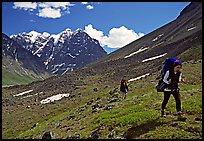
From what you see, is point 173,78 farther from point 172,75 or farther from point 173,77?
point 172,75

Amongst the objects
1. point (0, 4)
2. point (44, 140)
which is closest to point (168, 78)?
point (44, 140)

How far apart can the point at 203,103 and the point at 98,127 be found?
702 cm

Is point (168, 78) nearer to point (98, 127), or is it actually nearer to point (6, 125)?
point (98, 127)

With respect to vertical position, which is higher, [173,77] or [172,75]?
[172,75]

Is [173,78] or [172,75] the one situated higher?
[172,75]

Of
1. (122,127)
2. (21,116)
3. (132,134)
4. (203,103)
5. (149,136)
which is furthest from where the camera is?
(21,116)

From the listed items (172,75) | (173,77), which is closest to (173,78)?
(173,77)

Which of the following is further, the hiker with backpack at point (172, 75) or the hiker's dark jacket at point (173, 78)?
the hiker's dark jacket at point (173, 78)

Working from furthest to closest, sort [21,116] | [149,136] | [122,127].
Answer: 1. [21,116]
2. [122,127]
3. [149,136]

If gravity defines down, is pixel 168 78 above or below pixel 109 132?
above

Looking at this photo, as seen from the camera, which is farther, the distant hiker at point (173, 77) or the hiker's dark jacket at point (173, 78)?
the hiker's dark jacket at point (173, 78)

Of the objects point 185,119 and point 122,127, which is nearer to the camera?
point 185,119

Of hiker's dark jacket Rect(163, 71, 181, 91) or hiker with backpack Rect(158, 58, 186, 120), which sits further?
hiker's dark jacket Rect(163, 71, 181, 91)

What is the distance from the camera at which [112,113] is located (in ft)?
75.6
